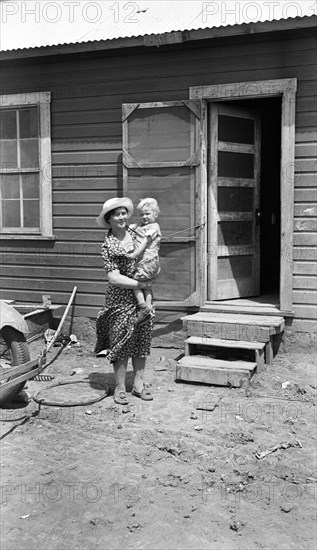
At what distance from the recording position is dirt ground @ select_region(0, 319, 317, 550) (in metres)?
3.35

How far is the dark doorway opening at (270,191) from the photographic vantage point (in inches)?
384

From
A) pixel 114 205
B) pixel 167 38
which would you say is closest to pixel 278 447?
pixel 114 205

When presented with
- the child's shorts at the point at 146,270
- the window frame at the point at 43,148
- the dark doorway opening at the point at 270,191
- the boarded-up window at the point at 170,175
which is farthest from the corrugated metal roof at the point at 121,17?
the child's shorts at the point at 146,270

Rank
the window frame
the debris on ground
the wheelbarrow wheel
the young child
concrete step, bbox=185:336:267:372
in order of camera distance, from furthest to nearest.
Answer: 1. the window frame
2. concrete step, bbox=185:336:267:372
3. the young child
4. the wheelbarrow wheel
5. the debris on ground

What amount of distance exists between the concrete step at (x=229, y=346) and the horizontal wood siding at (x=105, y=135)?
2.37ft

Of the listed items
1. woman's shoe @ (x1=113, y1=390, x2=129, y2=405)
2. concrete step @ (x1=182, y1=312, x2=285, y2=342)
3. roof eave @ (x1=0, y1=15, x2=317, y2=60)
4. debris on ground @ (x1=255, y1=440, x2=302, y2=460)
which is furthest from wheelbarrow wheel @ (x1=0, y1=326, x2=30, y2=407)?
roof eave @ (x1=0, y1=15, x2=317, y2=60)

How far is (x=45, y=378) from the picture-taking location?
652 cm

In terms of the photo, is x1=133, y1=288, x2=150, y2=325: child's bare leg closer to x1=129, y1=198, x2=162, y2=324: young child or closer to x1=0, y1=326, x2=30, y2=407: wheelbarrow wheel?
x1=129, y1=198, x2=162, y2=324: young child

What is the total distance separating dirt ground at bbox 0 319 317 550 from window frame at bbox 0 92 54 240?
2.50 metres

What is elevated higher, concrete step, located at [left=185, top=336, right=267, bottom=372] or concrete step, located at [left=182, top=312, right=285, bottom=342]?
concrete step, located at [left=182, top=312, right=285, bottom=342]

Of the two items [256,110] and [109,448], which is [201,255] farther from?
[109,448]

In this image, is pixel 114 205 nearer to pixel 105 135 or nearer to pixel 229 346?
pixel 229 346

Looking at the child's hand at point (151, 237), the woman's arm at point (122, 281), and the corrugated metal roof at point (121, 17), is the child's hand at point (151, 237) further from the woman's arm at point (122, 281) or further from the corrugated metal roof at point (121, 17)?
the corrugated metal roof at point (121, 17)

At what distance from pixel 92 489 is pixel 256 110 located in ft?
17.8
